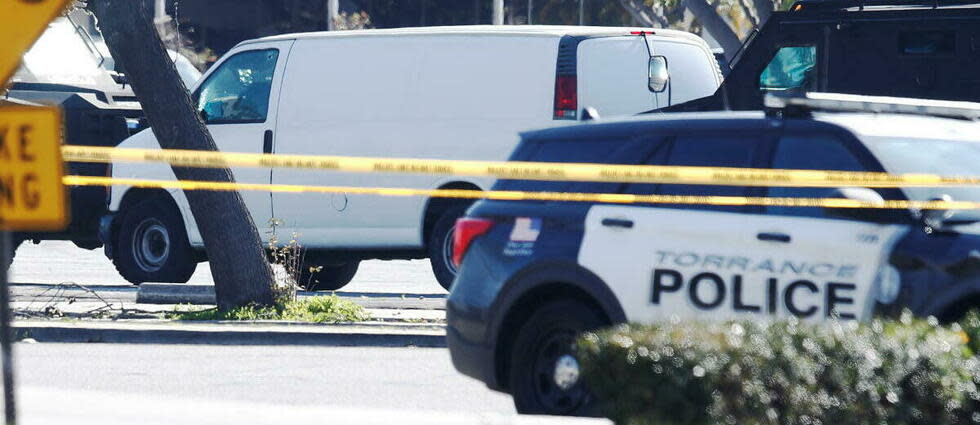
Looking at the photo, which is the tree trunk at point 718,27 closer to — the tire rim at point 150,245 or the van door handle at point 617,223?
the tire rim at point 150,245

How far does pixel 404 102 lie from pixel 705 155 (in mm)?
6360

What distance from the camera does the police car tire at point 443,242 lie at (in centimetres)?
1374

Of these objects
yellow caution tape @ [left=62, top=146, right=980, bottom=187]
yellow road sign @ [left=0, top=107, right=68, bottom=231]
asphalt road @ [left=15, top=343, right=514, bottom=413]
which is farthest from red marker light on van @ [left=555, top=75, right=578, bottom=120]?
yellow road sign @ [left=0, top=107, right=68, bottom=231]

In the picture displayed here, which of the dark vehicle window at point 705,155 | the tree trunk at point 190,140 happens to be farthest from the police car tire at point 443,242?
the dark vehicle window at point 705,155

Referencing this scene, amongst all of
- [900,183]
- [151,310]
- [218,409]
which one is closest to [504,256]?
[900,183]

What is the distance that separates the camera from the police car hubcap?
7.58 m

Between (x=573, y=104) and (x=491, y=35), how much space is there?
1.01 meters

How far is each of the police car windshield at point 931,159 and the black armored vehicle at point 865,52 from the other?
665 cm

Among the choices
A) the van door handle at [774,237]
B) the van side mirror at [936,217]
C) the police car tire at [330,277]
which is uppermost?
the van side mirror at [936,217]

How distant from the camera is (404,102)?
14016mm

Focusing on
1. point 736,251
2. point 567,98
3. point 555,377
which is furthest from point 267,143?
point 736,251

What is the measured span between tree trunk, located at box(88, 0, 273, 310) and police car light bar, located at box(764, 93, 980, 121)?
17.7ft

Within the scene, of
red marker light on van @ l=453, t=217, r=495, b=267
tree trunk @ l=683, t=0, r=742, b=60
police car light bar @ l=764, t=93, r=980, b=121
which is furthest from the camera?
tree trunk @ l=683, t=0, r=742, b=60

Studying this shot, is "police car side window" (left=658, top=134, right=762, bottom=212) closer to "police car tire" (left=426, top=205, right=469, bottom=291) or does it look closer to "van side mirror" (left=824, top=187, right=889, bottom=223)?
"van side mirror" (left=824, top=187, right=889, bottom=223)
